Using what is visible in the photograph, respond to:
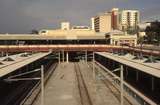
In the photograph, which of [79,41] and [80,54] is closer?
[80,54]

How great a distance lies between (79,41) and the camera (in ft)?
391

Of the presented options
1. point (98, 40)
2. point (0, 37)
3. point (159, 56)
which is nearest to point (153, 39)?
point (98, 40)

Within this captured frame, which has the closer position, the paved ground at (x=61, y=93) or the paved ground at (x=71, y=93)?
the paved ground at (x=71, y=93)

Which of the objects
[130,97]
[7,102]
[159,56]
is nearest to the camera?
[7,102]

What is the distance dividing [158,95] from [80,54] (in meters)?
70.1

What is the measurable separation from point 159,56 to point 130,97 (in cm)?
2178

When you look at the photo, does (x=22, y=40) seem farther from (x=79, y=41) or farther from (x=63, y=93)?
(x=63, y=93)

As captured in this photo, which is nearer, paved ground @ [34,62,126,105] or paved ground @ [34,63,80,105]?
paved ground @ [34,62,126,105]

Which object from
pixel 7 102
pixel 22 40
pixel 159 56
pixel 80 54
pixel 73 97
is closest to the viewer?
pixel 7 102

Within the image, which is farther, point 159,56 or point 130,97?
point 159,56

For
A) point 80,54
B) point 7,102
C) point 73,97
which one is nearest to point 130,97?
point 73,97

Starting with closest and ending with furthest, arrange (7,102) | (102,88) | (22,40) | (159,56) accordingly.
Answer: (7,102)
(102,88)
(159,56)
(22,40)

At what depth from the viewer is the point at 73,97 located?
4078 cm

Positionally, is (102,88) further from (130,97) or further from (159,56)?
(159,56)
